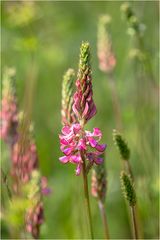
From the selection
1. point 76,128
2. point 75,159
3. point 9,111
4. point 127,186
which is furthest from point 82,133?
point 9,111

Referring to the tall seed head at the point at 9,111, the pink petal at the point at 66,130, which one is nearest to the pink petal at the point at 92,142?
the pink petal at the point at 66,130

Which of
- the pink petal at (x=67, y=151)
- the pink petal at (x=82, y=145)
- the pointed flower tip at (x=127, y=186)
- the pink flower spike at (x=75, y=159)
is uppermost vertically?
the pink petal at (x=82, y=145)

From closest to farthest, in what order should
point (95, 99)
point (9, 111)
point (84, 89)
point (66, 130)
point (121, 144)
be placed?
point (84, 89)
point (66, 130)
point (121, 144)
point (9, 111)
point (95, 99)

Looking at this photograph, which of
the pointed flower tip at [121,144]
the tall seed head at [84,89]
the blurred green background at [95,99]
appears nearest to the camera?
the tall seed head at [84,89]

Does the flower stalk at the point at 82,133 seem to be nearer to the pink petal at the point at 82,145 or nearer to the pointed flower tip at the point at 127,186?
the pink petal at the point at 82,145

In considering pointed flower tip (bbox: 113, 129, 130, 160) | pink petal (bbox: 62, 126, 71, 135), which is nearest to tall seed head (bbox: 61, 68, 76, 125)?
pointed flower tip (bbox: 113, 129, 130, 160)

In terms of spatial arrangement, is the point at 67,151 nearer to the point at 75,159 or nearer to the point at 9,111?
the point at 75,159

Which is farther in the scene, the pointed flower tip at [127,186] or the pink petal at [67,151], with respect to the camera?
the pointed flower tip at [127,186]

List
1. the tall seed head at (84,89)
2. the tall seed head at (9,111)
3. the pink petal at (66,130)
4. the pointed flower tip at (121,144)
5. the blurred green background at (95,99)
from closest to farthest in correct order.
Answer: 1. the tall seed head at (84,89)
2. the pink petal at (66,130)
3. the pointed flower tip at (121,144)
4. the tall seed head at (9,111)
5. the blurred green background at (95,99)
